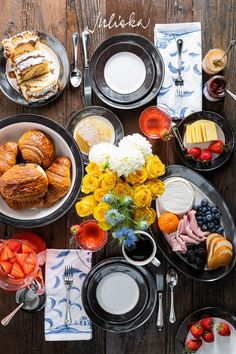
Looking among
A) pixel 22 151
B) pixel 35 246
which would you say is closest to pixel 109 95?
pixel 22 151

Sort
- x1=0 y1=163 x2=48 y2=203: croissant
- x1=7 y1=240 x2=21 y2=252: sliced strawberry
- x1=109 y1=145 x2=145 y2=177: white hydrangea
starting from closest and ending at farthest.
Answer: x1=109 y1=145 x2=145 y2=177: white hydrangea, x1=0 y1=163 x2=48 y2=203: croissant, x1=7 y1=240 x2=21 y2=252: sliced strawberry

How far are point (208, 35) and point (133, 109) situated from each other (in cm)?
39

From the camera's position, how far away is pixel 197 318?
1.69m

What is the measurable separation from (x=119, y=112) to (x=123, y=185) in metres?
0.51

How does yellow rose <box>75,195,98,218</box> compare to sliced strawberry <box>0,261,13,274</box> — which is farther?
sliced strawberry <box>0,261,13,274</box>

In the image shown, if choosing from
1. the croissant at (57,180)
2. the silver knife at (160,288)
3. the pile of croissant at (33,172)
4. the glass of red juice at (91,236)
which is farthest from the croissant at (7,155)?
the silver knife at (160,288)

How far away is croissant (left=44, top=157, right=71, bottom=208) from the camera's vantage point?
1.52 m

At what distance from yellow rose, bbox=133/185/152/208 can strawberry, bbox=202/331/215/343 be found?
69 centimetres

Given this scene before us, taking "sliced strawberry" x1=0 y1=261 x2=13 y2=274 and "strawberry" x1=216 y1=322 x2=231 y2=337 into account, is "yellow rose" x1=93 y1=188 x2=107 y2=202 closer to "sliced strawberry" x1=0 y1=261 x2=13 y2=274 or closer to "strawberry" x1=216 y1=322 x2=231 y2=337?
"sliced strawberry" x1=0 y1=261 x2=13 y2=274

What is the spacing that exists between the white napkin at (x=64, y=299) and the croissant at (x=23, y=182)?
31 cm

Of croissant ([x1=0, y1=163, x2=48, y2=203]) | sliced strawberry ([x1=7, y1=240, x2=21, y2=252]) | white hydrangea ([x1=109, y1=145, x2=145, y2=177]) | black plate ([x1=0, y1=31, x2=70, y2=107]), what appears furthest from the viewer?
black plate ([x1=0, y1=31, x2=70, y2=107])

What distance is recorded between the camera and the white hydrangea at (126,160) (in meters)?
1.21

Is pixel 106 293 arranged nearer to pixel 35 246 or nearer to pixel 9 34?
pixel 35 246

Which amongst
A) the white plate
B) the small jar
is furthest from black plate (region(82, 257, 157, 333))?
the small jar
